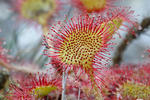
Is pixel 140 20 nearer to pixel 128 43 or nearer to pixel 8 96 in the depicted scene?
pixel 128 43

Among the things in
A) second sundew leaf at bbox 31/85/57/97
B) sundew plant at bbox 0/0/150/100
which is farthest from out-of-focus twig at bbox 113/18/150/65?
second sundew leaf at bbox 31/85/57/97

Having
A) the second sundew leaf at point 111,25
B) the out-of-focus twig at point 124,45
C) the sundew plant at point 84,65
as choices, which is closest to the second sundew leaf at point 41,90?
the sundew plant at point 84,65

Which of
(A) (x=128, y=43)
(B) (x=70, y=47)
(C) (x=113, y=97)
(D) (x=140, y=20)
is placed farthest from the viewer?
(A) (x=128, y=43)

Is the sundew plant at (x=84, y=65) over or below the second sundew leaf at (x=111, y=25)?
below

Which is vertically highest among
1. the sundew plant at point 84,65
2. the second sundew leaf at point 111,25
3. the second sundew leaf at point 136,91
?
the second sundew leaf at point 111,25

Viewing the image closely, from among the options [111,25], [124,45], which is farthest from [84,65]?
[124,45]

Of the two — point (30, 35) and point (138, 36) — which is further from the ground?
point (30, 35)

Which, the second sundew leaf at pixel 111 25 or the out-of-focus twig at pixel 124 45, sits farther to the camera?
the out-of-focus twig at pixel 124 45

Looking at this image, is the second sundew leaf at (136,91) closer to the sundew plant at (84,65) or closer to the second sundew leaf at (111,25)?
the sundew plant at (84,65)

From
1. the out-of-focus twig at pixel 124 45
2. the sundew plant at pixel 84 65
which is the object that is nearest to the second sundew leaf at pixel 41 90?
the sundew plant at pixel 84 65

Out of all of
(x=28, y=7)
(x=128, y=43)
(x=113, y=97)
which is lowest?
(x=113, y=97)

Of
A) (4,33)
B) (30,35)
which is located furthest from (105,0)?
(4,33)
